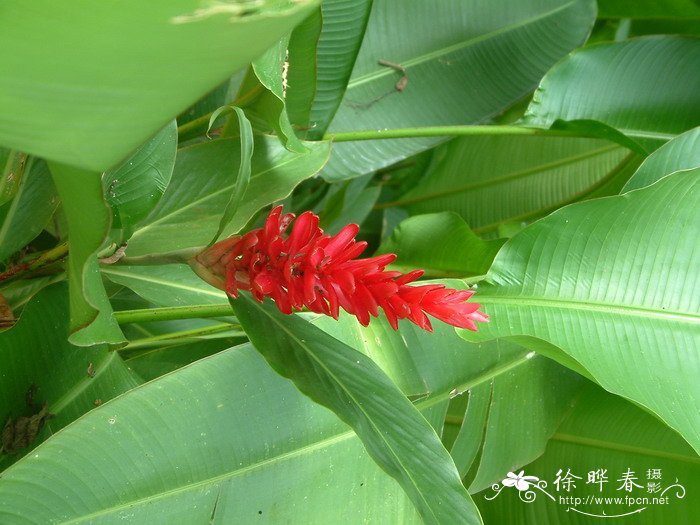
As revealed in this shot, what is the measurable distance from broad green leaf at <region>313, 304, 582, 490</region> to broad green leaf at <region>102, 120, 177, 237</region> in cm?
22

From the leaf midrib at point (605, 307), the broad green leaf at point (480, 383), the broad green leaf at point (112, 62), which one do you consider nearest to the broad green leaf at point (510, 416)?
the broad green leaf at point (480, 383)

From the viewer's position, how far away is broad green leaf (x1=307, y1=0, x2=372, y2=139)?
0.81 m

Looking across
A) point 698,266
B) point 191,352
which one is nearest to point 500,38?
point 698,266

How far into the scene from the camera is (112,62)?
0.86ft

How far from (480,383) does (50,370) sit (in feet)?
1.59

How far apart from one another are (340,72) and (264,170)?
0.57ft

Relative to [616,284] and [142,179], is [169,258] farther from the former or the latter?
[616,284]

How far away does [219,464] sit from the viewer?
25.3 inches

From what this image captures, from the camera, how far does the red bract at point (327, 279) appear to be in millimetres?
511

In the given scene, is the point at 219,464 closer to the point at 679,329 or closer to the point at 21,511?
the point at 21,511

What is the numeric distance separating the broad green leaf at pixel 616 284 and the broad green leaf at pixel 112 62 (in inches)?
19.8
